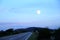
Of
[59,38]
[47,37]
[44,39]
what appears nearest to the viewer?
[59,38]

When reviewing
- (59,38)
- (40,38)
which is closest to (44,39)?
(40,38)

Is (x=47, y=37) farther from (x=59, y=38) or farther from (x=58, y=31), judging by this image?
(x=59, y=38)

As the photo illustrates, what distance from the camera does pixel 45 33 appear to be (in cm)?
5572

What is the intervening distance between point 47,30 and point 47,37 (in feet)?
12.6

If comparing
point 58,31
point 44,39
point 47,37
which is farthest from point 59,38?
point 47,37

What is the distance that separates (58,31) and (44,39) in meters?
8.70

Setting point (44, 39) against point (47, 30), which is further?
point (47, 30)

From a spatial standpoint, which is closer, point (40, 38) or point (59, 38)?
point (59, 38)

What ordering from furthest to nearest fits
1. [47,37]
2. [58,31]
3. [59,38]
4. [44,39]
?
1. [47,37]
2. [44,39]
3. [58,31]
4. [59,38]

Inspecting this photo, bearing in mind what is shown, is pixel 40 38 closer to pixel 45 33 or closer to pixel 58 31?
pixel 45 33

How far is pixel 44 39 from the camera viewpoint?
1989 inches

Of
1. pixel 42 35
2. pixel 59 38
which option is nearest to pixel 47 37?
pixel 42 35

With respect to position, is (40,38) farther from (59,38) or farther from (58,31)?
(59,38)

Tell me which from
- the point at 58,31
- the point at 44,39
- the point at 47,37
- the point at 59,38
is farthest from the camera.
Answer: the point at 47,37
